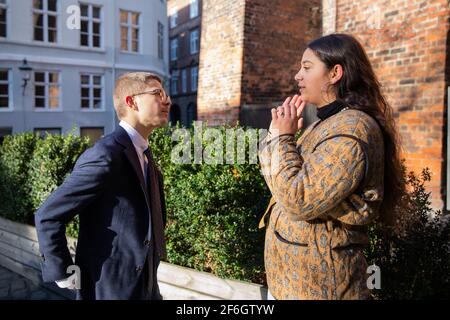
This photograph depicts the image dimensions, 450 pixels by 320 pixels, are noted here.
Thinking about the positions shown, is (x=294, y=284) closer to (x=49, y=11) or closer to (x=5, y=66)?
(x=5, y=66)

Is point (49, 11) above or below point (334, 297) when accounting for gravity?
above

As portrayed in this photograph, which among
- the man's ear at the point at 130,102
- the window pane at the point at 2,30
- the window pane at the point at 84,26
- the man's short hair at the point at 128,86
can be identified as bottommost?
the man's ear at the point at 130,102

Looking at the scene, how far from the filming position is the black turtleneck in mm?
1842

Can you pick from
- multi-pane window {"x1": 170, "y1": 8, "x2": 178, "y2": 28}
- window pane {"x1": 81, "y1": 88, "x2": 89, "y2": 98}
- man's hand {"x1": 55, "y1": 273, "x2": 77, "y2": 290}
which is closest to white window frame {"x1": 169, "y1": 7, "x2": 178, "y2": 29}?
multi-pane window {"x1": 170, "y1": 8, "x2": 178, "y2": 28}

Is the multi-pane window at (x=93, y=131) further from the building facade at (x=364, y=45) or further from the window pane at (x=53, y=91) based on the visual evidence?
the building facade at (x=364, y=45)

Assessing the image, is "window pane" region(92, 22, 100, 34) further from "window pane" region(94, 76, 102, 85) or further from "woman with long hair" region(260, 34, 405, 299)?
"woman with long hair" region(260, 34, 405, 299)

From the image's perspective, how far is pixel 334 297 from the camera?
179cm

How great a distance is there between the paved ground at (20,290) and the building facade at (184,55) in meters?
29.2

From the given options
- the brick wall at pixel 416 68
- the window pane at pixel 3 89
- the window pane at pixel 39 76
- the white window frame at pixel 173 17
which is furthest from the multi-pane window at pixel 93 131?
the white window frame at pixel 173 17

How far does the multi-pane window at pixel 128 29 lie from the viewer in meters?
22.8

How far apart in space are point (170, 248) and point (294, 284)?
2.37 meters

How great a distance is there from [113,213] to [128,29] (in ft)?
74.4

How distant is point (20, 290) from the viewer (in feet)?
15.9
